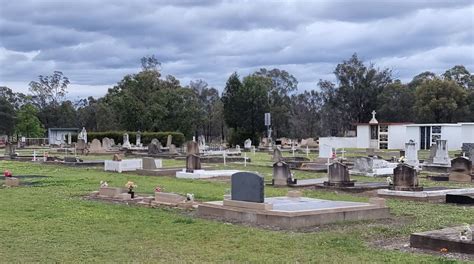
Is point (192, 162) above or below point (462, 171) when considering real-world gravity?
above

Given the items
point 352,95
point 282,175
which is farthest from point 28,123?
point 282,175

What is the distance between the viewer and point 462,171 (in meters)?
27.1

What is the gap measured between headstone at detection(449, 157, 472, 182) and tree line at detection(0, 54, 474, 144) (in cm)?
5160

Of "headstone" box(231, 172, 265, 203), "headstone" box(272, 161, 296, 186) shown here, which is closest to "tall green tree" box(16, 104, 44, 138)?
"headstone" box(272, 161, 296, 186)

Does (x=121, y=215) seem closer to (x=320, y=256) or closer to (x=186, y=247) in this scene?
(x=186, y=247)

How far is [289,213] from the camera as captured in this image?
43.5 ft

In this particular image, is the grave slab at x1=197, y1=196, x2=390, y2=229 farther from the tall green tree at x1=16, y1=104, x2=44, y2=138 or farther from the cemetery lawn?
the tall green tree at x1=16, y1=104, x2=44, y2=138

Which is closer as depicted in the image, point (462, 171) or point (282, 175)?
point (282, 175)

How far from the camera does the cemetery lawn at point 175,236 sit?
9703 millimetres

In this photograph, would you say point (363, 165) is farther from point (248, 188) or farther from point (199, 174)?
point (248, 188)

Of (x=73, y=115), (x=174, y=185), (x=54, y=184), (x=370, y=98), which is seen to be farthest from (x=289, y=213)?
(x=73, y=115)

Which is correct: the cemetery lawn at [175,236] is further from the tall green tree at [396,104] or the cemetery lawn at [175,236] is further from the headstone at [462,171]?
the tall green tree at [396,104]

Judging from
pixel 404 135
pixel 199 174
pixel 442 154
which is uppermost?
pixel 404 135

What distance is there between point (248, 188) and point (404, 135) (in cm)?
5712
